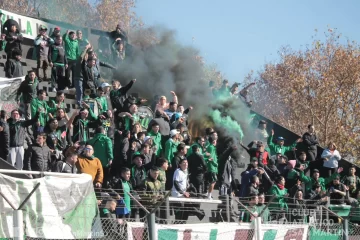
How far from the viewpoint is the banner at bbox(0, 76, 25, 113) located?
17.6 metres

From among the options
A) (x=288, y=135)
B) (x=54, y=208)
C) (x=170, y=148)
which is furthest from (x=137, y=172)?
(x=288, y=135)

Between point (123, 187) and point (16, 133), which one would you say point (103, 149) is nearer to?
point (16, 133)

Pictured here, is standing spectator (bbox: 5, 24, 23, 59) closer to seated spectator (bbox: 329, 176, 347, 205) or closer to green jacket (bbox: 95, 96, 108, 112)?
green jacket (bbox: 95, 96, 108, 112)

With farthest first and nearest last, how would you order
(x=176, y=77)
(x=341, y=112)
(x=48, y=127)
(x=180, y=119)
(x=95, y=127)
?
(x=341, y=112), (x=176, y=77), (x=180, y=119), (x=95, y=127), (x=48, y=127)

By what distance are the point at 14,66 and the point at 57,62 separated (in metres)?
1.41

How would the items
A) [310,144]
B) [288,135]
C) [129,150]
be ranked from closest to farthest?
[129,150] → [310,144] → [288,135]

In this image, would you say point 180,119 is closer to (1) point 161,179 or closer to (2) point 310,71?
(1) point 161,179

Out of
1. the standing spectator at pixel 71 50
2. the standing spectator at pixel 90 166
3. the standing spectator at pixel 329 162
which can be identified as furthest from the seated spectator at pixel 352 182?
the standing spectator at pixel 90 166

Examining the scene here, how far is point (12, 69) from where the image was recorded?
61.2 feet

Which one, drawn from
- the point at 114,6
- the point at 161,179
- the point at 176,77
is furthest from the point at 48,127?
the point at 114,6

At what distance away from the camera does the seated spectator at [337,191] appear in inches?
806

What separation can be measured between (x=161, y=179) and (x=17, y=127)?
9.01ft

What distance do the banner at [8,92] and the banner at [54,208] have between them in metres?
7.06

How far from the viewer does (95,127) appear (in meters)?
17.6
